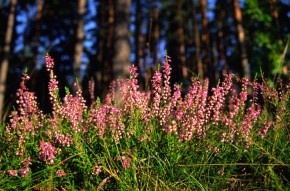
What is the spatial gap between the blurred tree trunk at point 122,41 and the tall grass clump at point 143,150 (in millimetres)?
4751

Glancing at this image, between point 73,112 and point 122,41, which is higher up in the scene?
point 122,41

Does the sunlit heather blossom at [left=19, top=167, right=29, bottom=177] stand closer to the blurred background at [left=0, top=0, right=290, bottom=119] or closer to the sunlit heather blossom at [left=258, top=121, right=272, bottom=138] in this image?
the sunlit heather blossom at [left=258, top=121, right=272, bottom=138]

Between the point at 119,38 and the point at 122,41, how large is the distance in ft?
0.35

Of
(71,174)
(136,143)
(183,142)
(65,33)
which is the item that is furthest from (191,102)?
(65,33)

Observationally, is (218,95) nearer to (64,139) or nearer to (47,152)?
(64,139)

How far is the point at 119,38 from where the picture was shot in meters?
8.53

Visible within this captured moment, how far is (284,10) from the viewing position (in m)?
21.9

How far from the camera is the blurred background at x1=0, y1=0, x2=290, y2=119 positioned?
1437 centimetres

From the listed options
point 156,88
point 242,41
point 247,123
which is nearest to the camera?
point 156,88

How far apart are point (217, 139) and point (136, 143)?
0.69 m

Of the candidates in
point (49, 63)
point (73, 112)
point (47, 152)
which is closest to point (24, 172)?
point (47, 152)

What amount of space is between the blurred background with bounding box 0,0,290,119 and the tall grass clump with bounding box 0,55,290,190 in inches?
188

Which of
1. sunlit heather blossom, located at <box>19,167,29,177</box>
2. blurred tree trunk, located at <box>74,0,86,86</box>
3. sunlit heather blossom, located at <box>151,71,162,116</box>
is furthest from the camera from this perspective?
blurred tree trunk, located at <box>74,0,86,86</box>

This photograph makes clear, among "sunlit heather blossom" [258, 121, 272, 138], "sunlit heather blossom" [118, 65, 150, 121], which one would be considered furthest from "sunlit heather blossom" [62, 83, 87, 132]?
"sunlit heather blossom" [258, 121, 272, 138]
